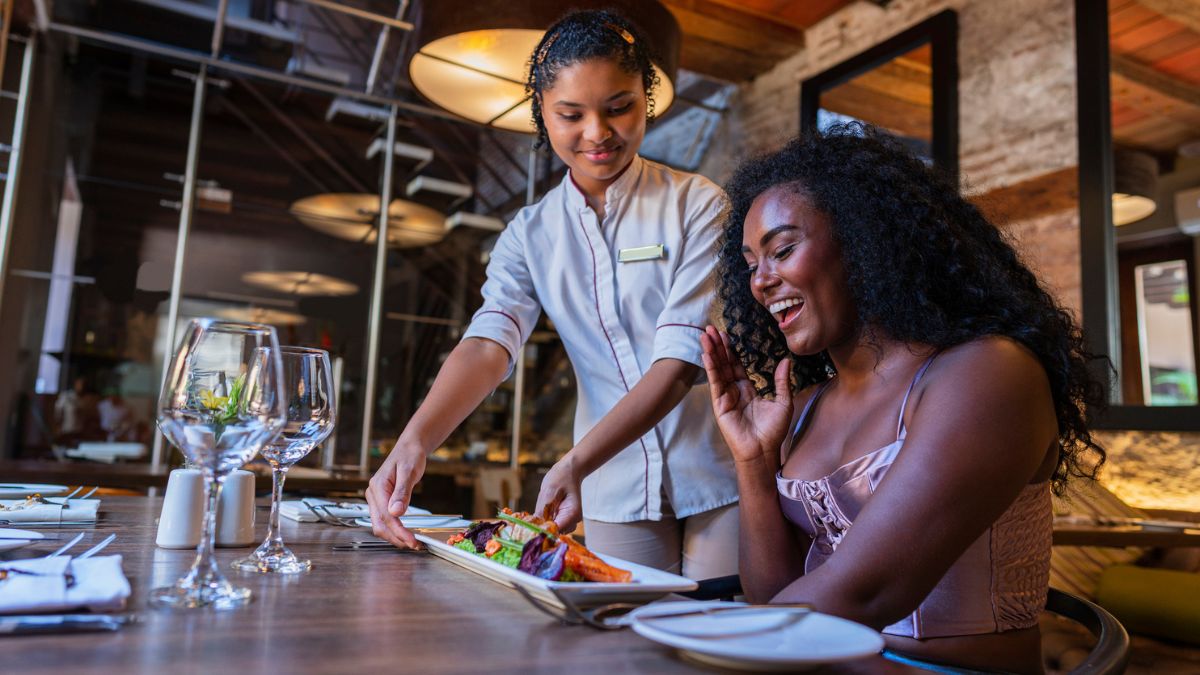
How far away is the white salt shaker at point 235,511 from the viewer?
Answer: 114cm

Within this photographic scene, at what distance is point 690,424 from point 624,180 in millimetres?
548

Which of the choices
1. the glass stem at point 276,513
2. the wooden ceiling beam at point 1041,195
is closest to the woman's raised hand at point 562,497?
the glass stem at point 276,513

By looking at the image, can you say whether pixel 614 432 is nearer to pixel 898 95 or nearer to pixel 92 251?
pixel 898 95

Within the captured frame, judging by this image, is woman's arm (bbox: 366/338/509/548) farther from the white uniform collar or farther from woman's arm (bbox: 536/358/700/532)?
the white uniform collar

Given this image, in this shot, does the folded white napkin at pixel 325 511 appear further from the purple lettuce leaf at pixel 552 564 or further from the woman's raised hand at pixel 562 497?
the purple lettuce leaf at pixel 552 564

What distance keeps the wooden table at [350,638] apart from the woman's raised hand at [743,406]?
52cm

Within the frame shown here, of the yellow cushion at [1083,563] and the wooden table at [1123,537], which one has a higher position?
the wooden table at [1123,537]

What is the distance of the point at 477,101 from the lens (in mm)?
3469

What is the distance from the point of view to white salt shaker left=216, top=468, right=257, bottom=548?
1145 millimetres

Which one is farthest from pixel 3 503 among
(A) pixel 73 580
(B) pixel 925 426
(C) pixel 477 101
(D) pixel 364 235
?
(D) pixel 364 235

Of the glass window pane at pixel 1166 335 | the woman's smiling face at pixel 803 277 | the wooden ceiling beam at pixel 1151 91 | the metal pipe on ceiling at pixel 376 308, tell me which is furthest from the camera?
the metal pipe on ceiling at pixel 376 308

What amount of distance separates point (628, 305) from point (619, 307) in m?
0.02

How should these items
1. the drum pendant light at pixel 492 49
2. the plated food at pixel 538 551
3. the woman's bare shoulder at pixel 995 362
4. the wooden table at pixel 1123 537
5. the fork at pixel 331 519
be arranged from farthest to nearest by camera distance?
1. the drum pendant light at pixel 492 49
2. the wooden table at pixel 1123 537
3. the fork at pixel 331 519
4. the woman's bare shoulder at pixel 995 362
5. the plated food at pixel 538 551

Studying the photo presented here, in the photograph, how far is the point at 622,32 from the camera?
1.75m
